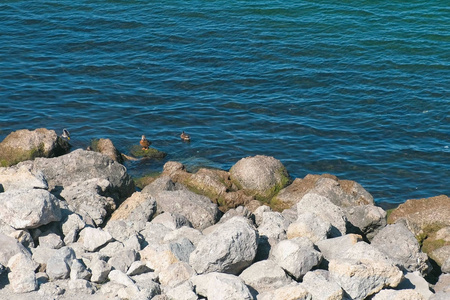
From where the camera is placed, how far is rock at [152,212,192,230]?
53.7ft

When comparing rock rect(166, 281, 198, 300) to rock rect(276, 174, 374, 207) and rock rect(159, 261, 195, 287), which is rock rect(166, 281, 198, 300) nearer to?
rock rect(159, 261, 195, 287)

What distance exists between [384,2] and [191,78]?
53.6 ft

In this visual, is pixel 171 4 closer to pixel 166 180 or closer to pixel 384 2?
pixel 384 2

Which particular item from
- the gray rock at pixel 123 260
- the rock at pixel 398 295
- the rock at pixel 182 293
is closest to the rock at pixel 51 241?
the gray rock at pixel 123 260

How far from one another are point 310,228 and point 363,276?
2425 millimetres

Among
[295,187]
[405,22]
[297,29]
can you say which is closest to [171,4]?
[297,29]

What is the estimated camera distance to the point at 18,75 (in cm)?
3344

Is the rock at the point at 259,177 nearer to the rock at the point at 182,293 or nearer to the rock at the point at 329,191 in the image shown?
the rock at the point at 329,191

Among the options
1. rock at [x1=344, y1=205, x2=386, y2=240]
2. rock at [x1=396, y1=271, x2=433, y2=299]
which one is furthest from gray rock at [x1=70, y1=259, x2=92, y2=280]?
rock at [x1=344, y1=205, x2=386, y2=240]

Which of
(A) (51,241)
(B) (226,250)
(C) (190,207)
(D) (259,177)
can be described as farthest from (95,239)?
(D) (259,177)

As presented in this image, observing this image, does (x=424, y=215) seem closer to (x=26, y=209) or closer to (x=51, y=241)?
(x=51, y=241)

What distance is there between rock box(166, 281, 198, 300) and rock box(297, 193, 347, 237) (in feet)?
16.1

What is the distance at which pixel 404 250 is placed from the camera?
15.8 metres

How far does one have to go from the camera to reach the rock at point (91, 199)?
16.9m
